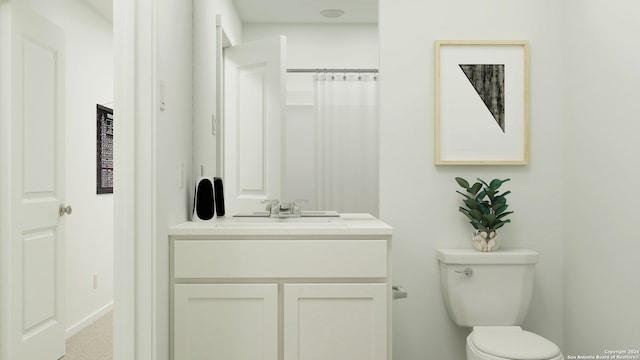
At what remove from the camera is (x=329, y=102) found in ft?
7.83

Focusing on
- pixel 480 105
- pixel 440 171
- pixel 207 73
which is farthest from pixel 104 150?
pixel 480 105

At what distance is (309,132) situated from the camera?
2391mm

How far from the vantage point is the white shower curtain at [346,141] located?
2381mm

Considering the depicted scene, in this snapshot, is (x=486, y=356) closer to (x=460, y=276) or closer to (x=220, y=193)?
(x=460, y=276)

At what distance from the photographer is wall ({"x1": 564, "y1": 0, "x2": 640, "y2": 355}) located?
186 cm

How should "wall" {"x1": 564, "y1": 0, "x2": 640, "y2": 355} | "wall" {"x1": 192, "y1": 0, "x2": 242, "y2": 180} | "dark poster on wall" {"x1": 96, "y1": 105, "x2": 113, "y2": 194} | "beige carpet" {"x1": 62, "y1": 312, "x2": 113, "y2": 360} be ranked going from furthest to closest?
"dark poster on wall" {"x1": 96, "y1": 105, "x2": 113, "y2": 194}
"beige carpet" {"x1": 62, "y1": 312, "x2": 113, "y2": 360}
"wall" {"x1": 192, "y1": 0, "x2": 242, "y2": 180}
"wall" {"x1": 564, "y1": 0, "x2": 640, "y2": 355}

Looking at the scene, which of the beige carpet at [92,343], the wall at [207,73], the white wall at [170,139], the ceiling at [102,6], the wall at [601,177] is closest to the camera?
the white wall at [170,139]

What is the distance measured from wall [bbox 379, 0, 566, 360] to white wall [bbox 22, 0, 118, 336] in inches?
86.4

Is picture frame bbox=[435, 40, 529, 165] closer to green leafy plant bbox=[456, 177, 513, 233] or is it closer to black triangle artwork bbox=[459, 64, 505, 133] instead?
black triangle artwork bbox=[459, 64, 505, 133]

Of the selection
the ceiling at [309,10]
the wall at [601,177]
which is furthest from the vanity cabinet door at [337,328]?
the ceiling at [309,10]

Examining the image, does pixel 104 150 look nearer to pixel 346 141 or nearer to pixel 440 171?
pixel 346 141

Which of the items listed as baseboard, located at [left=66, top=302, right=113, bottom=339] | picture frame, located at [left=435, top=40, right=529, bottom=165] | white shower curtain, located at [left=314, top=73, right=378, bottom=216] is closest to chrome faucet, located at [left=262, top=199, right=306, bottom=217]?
white shower curtain, located at [left=314, top=73, right=378, bottom=216]

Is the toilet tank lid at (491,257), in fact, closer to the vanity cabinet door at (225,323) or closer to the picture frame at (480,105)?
the picture frame at (480,105)

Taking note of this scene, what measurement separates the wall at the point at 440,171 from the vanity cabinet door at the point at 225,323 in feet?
2.49
